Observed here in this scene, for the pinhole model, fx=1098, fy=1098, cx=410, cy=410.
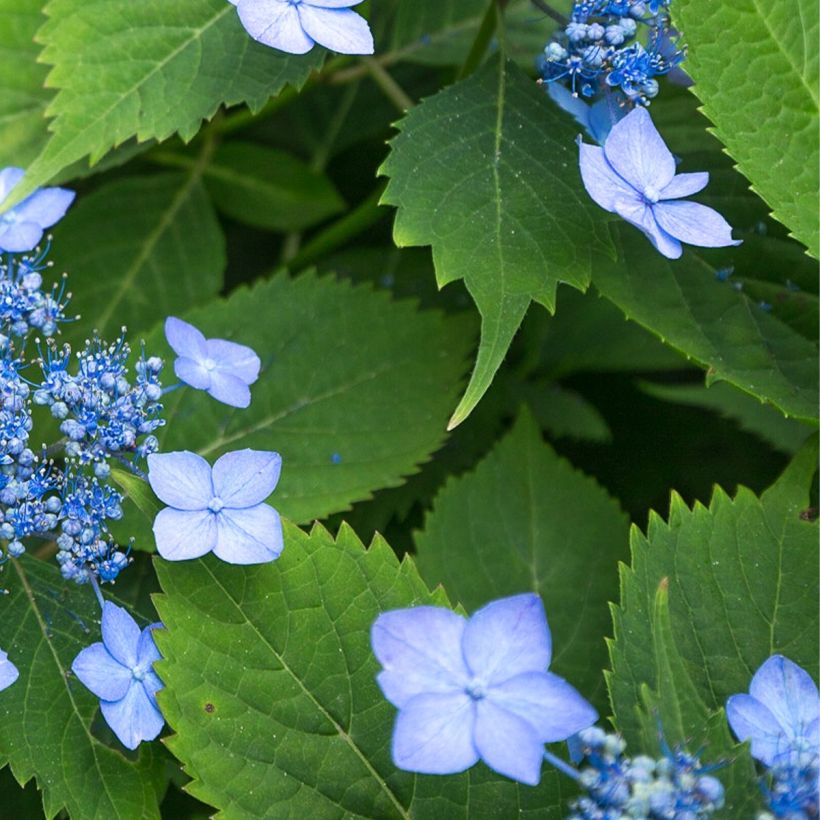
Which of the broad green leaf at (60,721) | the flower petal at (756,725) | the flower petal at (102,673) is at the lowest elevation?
the broad green leaf at (60,721)

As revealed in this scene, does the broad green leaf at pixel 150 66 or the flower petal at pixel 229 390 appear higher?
the broad green leaf at pixel 150 66

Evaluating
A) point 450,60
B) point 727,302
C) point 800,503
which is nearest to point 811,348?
point 727,302

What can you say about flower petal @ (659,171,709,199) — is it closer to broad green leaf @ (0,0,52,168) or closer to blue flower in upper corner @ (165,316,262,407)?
blue flower in upper corner @ (165,316,262,407)

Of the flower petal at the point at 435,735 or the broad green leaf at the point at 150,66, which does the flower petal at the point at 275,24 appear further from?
the flower petal at the point at 435,735

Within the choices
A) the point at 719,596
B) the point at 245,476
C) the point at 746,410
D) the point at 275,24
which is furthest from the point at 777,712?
the point at 275,24

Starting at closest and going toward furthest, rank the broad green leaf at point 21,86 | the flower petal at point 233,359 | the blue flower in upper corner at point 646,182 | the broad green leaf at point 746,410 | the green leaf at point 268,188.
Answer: the blue flower in upper corner at point 646,182, the flower petal at point 233,359, the broad green leaf at point 21,86, the broad green leaf at point 746,410, the green leaf at point 268,188

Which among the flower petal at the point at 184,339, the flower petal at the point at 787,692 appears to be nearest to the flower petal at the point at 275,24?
the flower petal at the point at 184,339

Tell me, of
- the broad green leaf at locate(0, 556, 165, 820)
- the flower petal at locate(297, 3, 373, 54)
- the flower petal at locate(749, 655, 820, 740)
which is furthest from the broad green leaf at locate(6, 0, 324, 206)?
the flower petal at locate(749, 655, 820, 740)

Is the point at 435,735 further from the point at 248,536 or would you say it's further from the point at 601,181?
the point at 601,181
